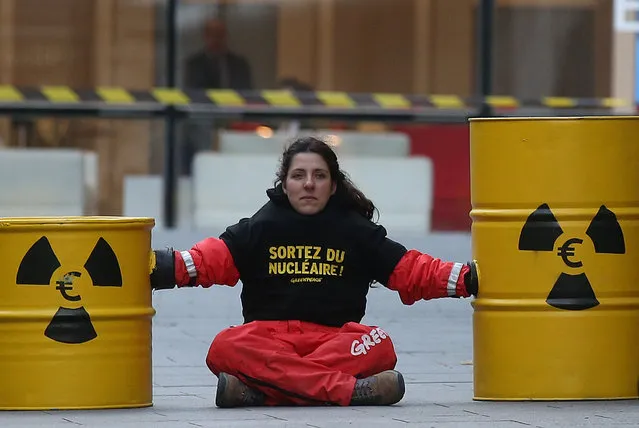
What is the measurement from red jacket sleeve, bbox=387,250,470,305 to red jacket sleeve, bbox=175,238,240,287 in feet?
1.97

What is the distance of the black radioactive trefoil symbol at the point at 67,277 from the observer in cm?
584

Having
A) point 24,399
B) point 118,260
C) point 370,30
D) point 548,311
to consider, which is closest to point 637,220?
point 548,311

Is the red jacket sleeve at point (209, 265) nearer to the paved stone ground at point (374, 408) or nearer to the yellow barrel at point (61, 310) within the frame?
the yellow barrel at point (61, 310)

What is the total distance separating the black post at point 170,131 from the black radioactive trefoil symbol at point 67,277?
276 inches

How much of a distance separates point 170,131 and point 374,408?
7306 millimetres

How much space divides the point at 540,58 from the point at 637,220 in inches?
288

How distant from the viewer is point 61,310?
5855 millimetres

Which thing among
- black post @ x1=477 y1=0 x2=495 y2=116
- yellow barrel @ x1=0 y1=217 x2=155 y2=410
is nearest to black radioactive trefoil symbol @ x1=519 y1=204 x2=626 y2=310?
yellow barrel @ x1=0 y1=217 x2=155 y2=410

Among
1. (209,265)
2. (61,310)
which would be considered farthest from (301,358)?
(61,310)

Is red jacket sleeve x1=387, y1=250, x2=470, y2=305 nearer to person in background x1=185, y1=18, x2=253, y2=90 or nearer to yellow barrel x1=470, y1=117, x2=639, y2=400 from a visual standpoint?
yellow barrel x1=470, y1=117, x2=639, y2=400

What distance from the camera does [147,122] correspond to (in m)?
13.0

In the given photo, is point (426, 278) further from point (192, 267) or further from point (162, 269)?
point (162, 269)

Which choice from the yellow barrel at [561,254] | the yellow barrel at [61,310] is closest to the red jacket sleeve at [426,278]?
the yellow barrel at [561,254]

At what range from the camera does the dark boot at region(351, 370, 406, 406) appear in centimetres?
599
